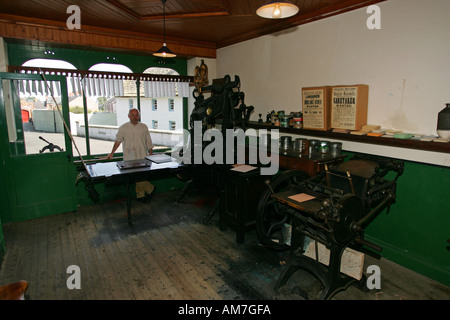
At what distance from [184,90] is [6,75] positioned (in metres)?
2.99

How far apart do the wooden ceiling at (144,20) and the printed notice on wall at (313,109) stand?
1.06 meters

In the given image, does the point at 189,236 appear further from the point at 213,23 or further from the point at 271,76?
the point at 213,23

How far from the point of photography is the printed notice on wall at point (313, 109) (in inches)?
138

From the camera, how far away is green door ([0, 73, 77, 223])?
164 inches

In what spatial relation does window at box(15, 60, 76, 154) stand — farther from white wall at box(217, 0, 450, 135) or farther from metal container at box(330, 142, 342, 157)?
metal container at box(330, 142, 342, 157)

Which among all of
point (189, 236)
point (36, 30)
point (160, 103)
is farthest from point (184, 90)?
point (189, 236)

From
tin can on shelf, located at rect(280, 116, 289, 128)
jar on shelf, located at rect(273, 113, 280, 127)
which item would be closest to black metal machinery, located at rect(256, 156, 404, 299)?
tin can on shelf, located at rect(280, 116, 289, 128)

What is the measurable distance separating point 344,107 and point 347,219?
1.56 meters

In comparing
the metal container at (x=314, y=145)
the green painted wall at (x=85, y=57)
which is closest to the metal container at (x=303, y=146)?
the metal container at (x=314, y=145)

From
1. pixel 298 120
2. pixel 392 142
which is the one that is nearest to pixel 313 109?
pixel 298 120

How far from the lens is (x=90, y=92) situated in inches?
192

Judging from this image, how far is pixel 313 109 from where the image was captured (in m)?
3.63

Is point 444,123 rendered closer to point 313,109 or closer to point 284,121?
point 313,109
